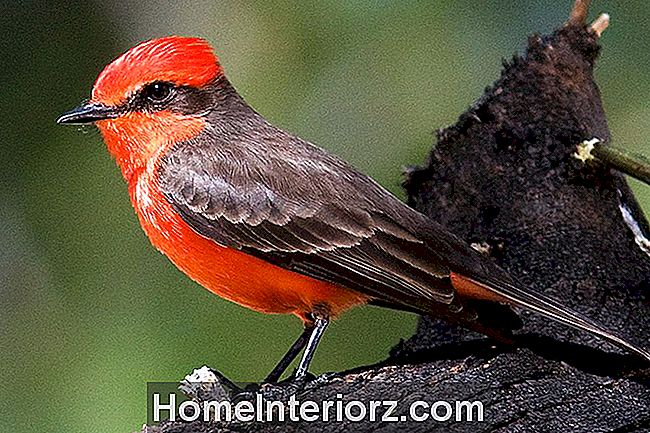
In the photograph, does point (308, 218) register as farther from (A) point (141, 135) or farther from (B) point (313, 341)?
(A) point (141, 135)

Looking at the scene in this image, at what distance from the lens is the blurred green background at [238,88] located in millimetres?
4207

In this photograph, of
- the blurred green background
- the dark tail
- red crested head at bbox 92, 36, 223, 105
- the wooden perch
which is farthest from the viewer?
the blurred green background

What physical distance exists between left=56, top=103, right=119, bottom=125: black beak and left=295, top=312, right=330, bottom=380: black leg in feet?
2.48

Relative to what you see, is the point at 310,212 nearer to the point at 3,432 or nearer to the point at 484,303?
the point at 484,303

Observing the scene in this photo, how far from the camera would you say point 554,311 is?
325cm

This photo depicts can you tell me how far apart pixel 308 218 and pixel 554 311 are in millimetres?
652

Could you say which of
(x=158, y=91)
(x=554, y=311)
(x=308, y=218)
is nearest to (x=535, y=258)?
(x=554, y=311)

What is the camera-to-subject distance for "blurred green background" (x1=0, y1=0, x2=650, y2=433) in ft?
13.8

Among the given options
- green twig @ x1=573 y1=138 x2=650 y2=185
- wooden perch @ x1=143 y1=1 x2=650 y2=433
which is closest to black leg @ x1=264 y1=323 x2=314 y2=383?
wooden perch @ x1=143 y1=1 x2=650 y2=433

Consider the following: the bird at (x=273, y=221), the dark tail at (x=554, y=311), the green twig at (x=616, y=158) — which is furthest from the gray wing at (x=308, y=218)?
the green twig at (x=616, y=158)

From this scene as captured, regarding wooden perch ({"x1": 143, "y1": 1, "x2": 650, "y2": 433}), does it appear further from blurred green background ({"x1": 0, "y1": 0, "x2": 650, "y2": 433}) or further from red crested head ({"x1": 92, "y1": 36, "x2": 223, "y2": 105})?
red crested head ({"x1": 92, "y1": 36, "x2": 223, "y2": 105})

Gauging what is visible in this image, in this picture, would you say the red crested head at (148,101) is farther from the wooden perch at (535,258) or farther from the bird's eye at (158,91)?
the wooden perch at (535,258)

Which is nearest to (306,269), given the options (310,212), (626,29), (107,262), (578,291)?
(310,212)

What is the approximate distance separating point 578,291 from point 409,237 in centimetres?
51
